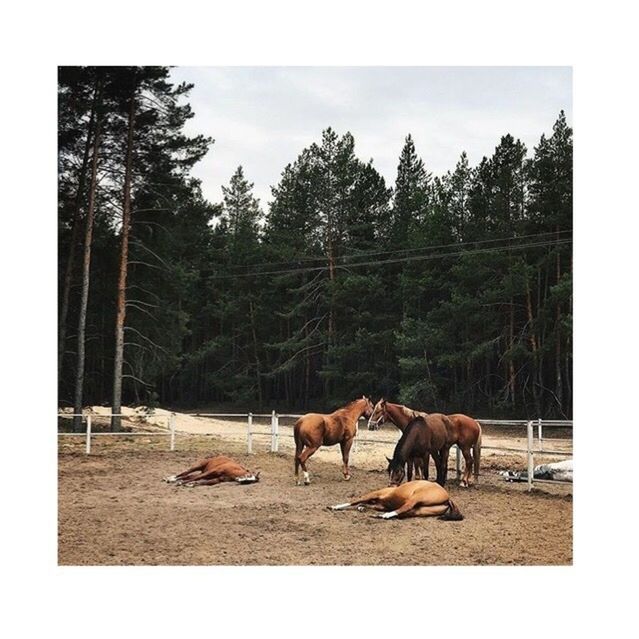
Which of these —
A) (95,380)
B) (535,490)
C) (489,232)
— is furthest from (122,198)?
(535,490)

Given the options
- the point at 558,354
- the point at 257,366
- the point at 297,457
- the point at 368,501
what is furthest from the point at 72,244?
the point at 558,354

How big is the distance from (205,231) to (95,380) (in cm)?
168

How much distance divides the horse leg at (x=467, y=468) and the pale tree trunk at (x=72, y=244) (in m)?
3.61

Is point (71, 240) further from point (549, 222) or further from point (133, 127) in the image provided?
point (549, 222)

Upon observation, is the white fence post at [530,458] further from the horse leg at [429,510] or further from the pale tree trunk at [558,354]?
the horse leg at [429,510]

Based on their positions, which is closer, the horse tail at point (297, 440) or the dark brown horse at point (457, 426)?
the dark brown horse at point (457, 426)

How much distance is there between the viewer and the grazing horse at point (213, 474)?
283 inches

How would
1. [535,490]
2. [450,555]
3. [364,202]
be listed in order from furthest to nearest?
[364,202]
[535,490]
[450,555]

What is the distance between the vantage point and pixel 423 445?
7.14 metres

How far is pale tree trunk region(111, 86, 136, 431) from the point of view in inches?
285

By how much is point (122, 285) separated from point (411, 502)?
3.16m

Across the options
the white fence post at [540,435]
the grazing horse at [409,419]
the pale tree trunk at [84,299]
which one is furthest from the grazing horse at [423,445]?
the pale tree trunk at [84,299]

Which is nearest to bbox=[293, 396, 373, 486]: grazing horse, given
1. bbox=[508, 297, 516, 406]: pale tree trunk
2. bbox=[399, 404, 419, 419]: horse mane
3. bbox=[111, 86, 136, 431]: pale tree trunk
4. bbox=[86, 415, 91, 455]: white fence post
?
bbox=[399, 404, 419, 419]: horse mane

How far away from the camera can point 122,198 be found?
7.36m
